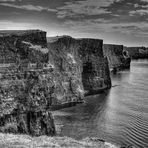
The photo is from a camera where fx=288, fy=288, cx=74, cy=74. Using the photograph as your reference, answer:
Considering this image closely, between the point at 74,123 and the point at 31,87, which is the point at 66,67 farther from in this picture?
the point at 31,87

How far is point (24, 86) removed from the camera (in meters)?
53.1

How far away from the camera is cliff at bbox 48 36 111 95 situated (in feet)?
294

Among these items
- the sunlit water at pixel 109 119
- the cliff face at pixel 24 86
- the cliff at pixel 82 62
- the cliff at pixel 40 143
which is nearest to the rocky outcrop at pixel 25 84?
the cliff face at pixel 24 86

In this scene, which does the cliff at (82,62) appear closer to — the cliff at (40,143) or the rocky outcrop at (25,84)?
the rocky outcrop at (25,84)

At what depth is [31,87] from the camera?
53.7m

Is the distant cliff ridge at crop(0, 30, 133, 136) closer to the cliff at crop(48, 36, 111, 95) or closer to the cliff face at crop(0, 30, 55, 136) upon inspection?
the cliff face at crop(0, 30, 55, 136)

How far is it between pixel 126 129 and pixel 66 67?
3369 centimetres

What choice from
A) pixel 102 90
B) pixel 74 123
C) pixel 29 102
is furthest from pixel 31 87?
pixel 102 90

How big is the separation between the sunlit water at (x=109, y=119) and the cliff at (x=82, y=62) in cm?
878

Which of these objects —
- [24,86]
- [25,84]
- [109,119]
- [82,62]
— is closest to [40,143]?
[24,86]

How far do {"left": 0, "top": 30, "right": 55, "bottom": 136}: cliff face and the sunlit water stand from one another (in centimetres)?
737

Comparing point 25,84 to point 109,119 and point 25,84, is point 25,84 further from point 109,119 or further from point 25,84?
point 109,119

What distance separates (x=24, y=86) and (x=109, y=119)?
87.5ft

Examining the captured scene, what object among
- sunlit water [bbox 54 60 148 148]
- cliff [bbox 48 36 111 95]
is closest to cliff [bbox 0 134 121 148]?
sunlit water [bbox 54 60 148 148]
